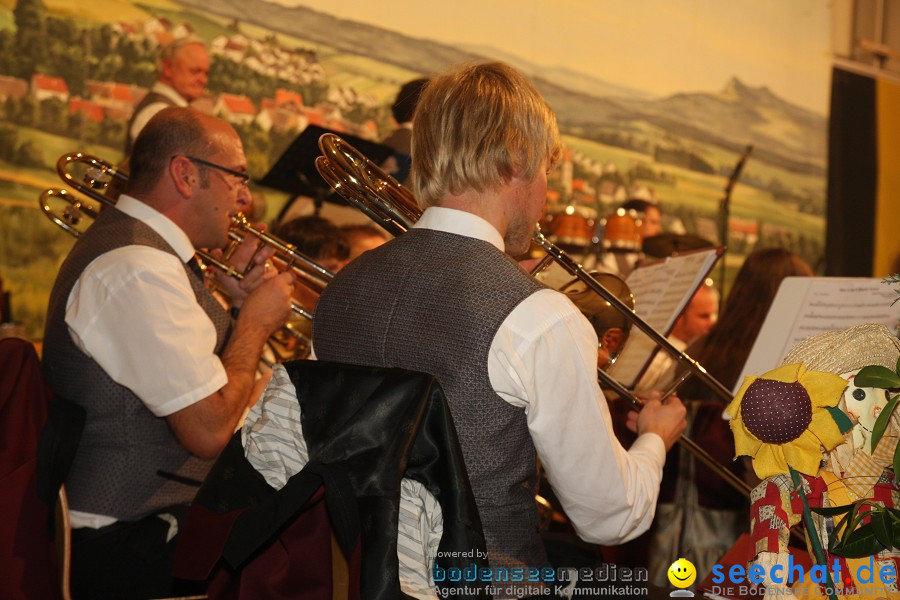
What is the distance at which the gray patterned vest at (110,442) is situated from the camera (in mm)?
2367

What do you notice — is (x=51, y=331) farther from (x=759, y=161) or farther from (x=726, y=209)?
(x=759, y=161)

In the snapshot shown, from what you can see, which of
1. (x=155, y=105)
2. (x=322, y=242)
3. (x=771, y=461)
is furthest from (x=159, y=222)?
(x=155, y=105)

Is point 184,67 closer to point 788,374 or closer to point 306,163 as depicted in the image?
point 306,163

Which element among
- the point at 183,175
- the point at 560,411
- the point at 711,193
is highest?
the point at 560,411

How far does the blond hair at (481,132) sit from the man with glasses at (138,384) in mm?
793

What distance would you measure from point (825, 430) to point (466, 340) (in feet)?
2.05

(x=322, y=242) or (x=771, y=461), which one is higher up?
(x=771, y=461)

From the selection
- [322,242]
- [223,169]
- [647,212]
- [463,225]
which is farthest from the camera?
[647,212]

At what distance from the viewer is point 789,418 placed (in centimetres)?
129

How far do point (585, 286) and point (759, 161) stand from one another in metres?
6.85

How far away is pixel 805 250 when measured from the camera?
29.0 ft

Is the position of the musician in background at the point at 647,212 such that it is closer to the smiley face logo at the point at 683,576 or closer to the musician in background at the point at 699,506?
the musician in background at the point at 699,506

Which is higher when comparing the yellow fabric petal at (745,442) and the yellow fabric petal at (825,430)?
the yellow fabric petal at (825,430)

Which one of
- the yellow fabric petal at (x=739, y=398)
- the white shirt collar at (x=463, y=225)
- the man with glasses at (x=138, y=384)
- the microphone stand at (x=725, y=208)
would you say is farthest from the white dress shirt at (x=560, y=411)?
the microphone stand at (x=725, y=208)
